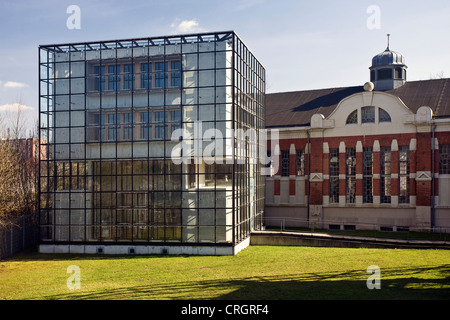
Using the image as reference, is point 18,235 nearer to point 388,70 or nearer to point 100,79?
point 100,79

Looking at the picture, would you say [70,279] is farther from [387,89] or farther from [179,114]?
[387,89]

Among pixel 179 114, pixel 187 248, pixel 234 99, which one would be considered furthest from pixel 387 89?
pixel 187 248

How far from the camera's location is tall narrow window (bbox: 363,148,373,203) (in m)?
36.9

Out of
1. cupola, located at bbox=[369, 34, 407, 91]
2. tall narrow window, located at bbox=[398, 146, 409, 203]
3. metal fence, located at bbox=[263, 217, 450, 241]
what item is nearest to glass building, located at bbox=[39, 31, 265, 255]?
metal fence, located at bbox=[263, 217, 450, 241]

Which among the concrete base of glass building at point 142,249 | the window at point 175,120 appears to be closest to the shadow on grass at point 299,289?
the concrete base of glass building at point 142,249

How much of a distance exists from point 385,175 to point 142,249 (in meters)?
20.9

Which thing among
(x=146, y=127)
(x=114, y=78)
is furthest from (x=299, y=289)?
(x=114, y=78)

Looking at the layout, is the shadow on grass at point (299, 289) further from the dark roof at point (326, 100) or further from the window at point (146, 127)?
the dark roof at point (326, 100)

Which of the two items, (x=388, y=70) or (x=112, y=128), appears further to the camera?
(x=388, y=70)

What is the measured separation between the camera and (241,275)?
73.2ft

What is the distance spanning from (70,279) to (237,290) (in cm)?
906

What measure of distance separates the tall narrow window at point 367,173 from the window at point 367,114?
248 centimetres

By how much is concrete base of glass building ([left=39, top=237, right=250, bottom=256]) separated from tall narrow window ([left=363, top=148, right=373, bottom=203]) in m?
12.9

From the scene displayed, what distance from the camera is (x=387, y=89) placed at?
40.2 m
